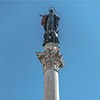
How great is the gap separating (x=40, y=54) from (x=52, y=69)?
148 centimetres

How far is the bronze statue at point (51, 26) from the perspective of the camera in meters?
29.0

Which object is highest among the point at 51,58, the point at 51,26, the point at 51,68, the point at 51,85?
the point at 51,26

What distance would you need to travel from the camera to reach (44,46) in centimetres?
2867

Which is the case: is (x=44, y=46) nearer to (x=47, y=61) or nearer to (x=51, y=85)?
(x=47, y=61)

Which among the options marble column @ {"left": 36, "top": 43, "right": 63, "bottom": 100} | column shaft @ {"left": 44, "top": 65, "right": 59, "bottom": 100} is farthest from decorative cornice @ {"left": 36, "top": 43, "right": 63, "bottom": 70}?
column shaft @ {"left": 44, "top": 65, "right": 59, "bottom": 100}

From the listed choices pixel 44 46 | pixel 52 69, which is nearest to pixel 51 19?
pixel 44 46

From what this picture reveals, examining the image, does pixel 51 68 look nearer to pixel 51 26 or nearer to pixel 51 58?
pixel 51 58

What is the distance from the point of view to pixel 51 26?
30328 millimetres

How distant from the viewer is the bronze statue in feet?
95.2

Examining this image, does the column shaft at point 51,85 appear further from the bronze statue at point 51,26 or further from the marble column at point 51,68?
the bronze statue at point 51,26

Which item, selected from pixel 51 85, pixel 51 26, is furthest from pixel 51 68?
pixel 51 26

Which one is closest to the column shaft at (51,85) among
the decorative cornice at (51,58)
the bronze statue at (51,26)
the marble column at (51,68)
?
the marble column at (51,68)

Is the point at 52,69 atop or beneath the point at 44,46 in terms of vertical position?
beneath

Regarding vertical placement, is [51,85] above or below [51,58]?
below
